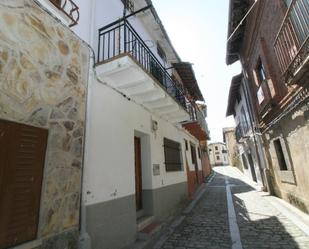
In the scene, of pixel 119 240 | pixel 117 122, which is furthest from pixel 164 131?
pixel 119 240

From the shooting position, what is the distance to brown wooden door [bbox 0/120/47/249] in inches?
95.8

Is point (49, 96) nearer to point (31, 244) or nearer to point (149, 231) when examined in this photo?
point (31, 244)

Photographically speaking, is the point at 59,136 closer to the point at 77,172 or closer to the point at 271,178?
the point at 77,172

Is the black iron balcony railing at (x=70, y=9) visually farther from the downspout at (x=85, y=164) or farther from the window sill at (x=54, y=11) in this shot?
the downspout at (x=85, y=164)

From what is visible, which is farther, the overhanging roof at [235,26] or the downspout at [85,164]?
the overhanging roof at [235,26]

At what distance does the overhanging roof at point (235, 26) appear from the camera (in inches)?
333

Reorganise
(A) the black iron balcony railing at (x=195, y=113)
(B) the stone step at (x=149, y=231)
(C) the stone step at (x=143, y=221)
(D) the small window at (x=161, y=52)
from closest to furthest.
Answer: (B) the stone step at (x=149, y=231), (C) the stone step at (x=143, y=221), (D) the small window at (x=161, y=52), (A) the black iron balcony railing at (x=195, y=113)

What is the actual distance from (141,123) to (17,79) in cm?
394

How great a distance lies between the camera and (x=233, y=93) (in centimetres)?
1638

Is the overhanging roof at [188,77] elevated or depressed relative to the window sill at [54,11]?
elevated

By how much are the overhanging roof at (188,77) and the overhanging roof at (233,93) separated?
7.93 ft

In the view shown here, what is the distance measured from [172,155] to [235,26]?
264 inches

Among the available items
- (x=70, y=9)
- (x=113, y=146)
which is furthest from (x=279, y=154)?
(x=70, y=9)

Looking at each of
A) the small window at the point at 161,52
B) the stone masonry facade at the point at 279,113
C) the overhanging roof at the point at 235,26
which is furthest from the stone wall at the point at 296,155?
the small window at the point at 161,52
